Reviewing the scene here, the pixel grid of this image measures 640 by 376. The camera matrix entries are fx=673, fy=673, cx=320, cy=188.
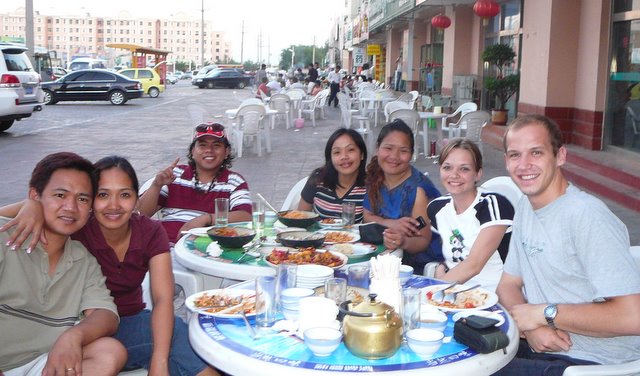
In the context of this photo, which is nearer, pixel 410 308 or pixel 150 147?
pixel 410 308

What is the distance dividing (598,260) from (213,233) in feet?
5.93

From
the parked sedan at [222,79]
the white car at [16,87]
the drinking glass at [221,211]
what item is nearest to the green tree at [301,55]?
the parked sedan at [222,79]

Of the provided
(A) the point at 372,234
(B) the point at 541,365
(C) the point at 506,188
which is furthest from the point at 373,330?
(C) the point at 506,188

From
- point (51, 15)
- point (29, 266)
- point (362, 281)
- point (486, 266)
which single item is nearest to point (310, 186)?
point (486, 266)

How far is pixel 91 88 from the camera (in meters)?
27.2

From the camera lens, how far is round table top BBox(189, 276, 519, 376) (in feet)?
6.34

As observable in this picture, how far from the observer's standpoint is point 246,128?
12227mm

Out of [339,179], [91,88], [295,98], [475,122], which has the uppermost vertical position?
[91,88]

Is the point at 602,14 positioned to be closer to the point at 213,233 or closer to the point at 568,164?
the point at 568,164

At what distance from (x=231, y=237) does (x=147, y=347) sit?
0.65 meters

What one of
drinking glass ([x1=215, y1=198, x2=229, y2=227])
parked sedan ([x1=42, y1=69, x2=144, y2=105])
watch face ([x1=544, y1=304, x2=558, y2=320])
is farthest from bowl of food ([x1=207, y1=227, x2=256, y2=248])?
parked sedan ([x1=42, y1=69, x2=144, y2=105])

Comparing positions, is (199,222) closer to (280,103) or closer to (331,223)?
(331,223)

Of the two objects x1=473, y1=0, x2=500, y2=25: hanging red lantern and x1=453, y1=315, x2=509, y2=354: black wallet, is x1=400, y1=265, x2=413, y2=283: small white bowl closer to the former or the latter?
x1=453, y1=315, x2=509, y2=354: black wallet

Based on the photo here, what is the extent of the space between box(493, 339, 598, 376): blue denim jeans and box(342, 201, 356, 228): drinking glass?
1413 mm
